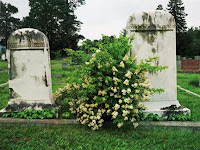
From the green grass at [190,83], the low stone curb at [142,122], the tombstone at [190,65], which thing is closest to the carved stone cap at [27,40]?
the low stone curb at [142,122]

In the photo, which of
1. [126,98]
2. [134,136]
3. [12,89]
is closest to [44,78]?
[12,89]

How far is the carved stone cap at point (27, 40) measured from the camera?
452 centimetres

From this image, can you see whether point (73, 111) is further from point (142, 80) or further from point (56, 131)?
point (142, 80)

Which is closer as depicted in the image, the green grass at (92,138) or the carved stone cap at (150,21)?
the green grass at (92,138)

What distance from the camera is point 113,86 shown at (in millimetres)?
3844

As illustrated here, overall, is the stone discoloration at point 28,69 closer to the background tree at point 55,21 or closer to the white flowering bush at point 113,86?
the white flowering bush at point 113,86

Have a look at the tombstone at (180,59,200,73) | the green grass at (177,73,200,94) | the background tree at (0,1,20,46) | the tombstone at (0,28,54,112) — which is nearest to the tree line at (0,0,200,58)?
the background tree at (0,1,20,46)

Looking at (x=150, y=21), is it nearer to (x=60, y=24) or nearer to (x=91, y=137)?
(x=91, y=137)

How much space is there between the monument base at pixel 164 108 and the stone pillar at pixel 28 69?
201 cm

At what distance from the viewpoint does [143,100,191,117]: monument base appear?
4.32m

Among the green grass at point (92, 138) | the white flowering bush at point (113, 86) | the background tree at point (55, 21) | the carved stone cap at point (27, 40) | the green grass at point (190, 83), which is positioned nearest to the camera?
the green grass at point (92, 138)

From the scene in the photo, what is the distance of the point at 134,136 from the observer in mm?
3574

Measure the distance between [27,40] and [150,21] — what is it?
2.47m

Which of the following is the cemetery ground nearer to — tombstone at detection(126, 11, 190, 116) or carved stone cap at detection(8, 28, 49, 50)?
tombstone at detection(126, 11, 190, 116)
